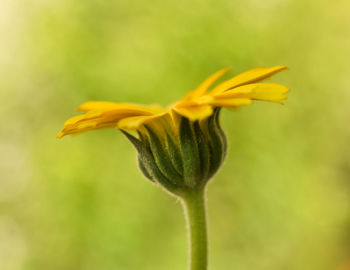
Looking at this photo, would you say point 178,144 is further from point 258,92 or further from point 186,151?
point 258,92

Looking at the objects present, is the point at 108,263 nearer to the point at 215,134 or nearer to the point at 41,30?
the point at 41,30

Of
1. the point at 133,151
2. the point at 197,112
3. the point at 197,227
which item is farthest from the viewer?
the point at 133,151

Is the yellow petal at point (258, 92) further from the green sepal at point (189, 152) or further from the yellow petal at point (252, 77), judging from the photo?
the green sepal at point (189, 152)

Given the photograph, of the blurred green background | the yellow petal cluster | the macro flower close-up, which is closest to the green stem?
the macro flower close-up

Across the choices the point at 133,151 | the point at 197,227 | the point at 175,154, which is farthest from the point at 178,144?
the point at 133,151

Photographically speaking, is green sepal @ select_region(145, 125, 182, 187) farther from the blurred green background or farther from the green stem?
the blurred green background

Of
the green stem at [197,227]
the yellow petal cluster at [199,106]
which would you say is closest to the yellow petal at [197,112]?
the yellow petal cluster at [199,106]
